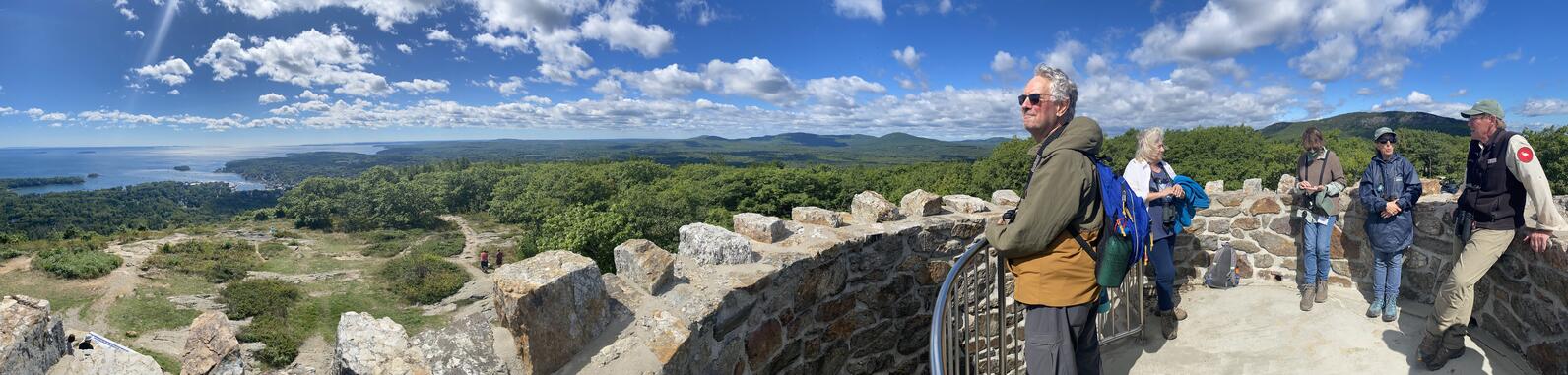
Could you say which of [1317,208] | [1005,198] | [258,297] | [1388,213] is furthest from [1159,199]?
[258,297]

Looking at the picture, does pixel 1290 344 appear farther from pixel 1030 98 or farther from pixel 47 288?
pixel 47 288

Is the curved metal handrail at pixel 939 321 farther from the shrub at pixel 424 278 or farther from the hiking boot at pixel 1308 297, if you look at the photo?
the shrub at pixel 424 278

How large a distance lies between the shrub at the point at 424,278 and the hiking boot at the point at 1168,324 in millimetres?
38381

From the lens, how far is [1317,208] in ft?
15.5

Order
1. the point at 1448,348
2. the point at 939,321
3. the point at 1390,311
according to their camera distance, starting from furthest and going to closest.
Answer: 1. the point at 1390,311
2. the point at 1448,348
3. the point at 939,321

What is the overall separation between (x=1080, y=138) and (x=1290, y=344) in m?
3.36

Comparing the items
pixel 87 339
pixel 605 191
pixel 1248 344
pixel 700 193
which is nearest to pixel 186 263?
pixel 605 191

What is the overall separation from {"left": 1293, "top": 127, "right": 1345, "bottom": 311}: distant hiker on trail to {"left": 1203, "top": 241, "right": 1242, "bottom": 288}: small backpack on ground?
52 centimetres

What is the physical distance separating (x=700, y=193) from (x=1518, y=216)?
37663 mm

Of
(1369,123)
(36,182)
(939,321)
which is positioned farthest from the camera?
(36,182)

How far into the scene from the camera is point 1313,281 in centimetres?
471

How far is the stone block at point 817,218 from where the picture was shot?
12.6 ft

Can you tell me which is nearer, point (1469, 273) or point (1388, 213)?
point (1469, 273)

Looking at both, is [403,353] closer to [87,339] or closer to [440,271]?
[87,339]
